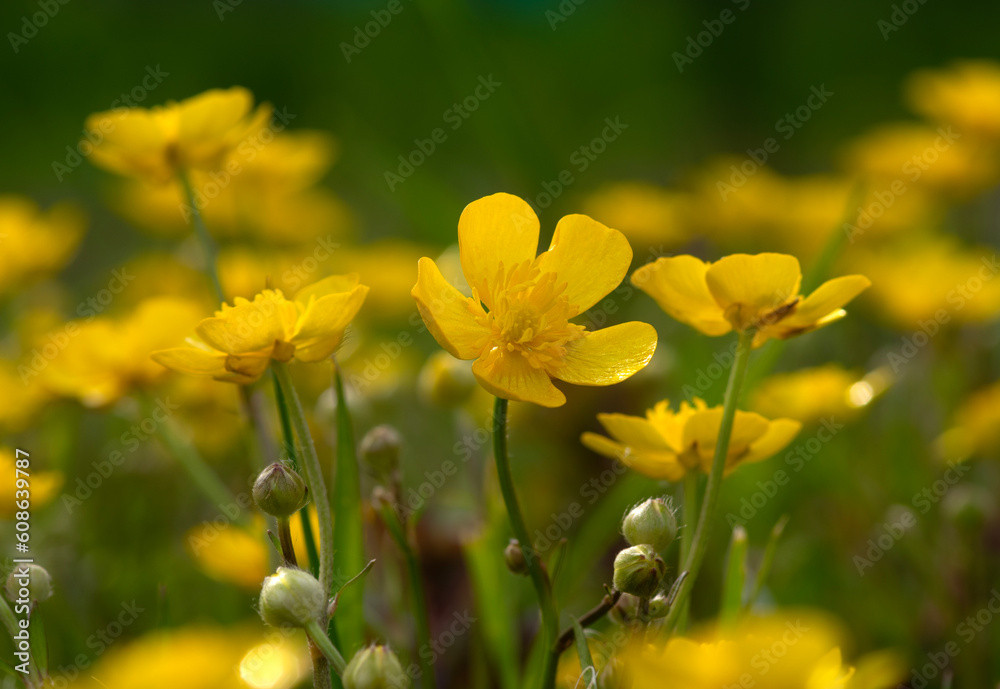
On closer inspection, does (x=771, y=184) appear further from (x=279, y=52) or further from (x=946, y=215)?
(x=279, y=52)

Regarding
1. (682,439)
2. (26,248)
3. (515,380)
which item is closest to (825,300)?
(682,439)

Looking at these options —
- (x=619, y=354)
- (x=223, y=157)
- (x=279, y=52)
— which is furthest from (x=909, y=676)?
(x=279, y=52)

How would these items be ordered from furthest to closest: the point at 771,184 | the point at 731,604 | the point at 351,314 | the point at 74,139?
the point at 74,139 → the point at 771,184 → the point at 731,604 → the point at 351,314

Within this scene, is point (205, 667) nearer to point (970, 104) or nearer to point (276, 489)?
point (276, 489)

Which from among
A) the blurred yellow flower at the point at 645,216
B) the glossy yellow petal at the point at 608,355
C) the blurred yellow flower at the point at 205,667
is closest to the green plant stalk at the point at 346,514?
the blurred yellow flower at the point at 205,667

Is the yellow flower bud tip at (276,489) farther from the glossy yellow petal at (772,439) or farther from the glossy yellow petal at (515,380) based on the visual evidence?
the glossy yellow petal at (772,439)

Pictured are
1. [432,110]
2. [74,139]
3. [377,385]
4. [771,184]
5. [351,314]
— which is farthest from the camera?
[432,110]
